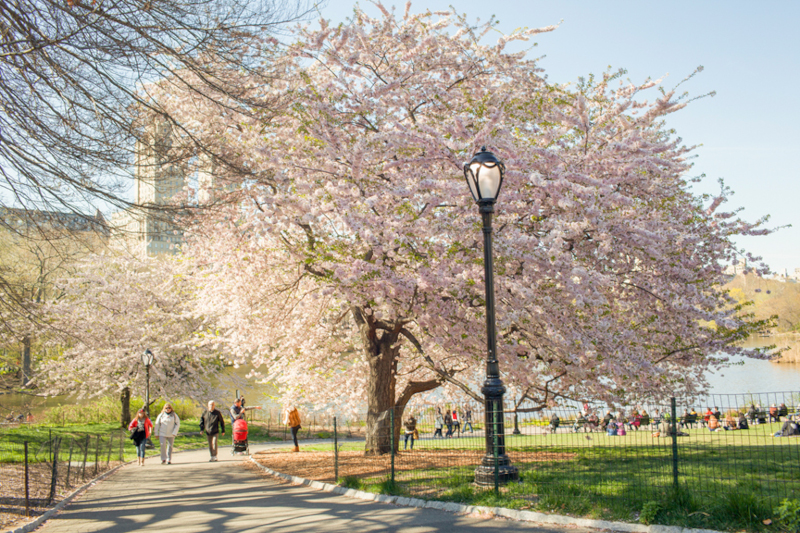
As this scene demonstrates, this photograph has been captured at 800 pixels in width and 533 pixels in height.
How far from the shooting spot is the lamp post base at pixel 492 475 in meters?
8.23

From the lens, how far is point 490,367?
8.38m

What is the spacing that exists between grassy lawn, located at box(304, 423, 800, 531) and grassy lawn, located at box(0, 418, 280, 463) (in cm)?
651

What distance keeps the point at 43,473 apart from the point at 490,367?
34.3ft

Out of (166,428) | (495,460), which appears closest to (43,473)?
(166,428)

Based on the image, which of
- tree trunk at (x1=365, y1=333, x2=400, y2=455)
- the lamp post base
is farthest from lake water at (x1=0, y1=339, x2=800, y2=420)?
the lamp post base

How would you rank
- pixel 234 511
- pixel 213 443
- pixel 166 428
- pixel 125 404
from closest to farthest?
pixel 234 511 < pixel 166 428 < pixel 213 443 < pixel 125 404

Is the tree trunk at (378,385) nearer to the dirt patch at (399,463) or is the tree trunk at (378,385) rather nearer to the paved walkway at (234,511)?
the dirt patch at (399,463)

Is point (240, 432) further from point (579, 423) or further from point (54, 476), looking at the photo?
point (579, 423)

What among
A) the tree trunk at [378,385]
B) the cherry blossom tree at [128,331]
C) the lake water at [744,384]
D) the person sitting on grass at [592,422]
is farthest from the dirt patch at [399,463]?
the lake water at [744,384]

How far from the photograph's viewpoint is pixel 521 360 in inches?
477

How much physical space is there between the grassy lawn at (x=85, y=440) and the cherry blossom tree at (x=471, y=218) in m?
4.93

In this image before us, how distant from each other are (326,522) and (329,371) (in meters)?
9.65

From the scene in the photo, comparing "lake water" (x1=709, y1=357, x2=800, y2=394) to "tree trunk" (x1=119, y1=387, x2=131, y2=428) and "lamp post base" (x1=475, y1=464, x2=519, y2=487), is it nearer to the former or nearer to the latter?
"lamp post base" (x1=475, y1=464, x2=519, y2=487)

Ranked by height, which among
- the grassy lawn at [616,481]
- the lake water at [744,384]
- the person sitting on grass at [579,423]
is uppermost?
the person sitting on grass at [579,423]
